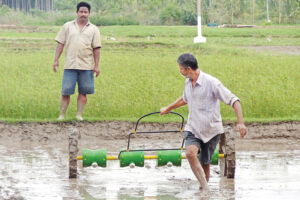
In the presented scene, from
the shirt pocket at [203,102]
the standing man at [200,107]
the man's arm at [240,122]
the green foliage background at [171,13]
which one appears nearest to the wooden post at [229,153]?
the standing man at [200,107]

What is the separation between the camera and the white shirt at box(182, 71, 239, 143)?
6.91 m

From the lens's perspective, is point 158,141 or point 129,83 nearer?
point 158,141

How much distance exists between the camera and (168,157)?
7.84 m

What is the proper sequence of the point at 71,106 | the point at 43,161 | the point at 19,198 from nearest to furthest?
the point at 19,198 < the point at 43,161 < the point at 71,106

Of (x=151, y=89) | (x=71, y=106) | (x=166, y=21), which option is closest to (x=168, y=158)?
(x=71, y=106)

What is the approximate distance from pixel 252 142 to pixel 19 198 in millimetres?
4803

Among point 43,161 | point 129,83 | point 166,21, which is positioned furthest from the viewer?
point 166,21

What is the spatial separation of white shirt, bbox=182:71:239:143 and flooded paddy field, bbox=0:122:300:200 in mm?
609

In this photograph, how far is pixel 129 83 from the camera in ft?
49.6

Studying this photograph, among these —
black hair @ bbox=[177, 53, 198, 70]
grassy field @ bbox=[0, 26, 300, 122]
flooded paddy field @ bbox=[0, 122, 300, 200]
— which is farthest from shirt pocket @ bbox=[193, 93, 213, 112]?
grassy field @ bbox=[0, 26, 300, 122]

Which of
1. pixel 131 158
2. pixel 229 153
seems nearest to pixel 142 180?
pixel 131 158

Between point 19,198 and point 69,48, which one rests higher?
point 69,48

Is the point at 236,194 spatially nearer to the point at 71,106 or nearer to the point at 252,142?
the point at 252,142

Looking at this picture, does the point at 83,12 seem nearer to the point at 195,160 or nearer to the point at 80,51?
the point at 80,51
